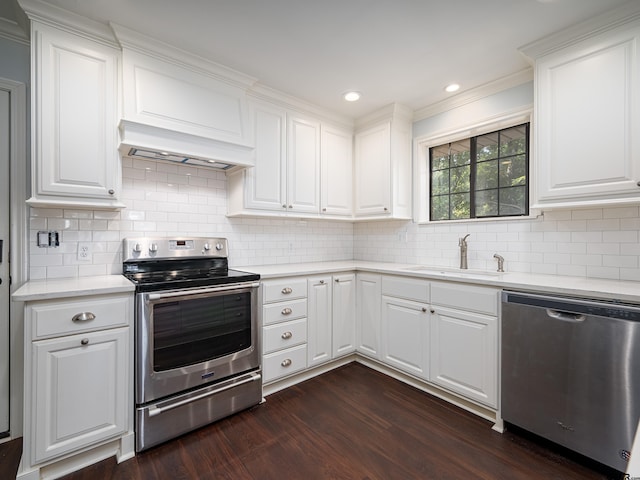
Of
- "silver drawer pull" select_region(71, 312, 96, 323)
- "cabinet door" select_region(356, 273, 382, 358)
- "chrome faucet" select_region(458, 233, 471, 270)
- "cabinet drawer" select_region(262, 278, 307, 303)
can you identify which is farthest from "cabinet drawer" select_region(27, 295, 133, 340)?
"chrome faucet" select_region(458, 233, 471, 270)

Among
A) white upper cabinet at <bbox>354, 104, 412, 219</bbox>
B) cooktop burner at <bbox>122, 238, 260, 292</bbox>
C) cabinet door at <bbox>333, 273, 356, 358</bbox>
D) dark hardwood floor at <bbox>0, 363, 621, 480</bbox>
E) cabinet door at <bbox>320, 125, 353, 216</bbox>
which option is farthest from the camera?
cabinet door at <bbox>320, 125, 353, 216</bbox>

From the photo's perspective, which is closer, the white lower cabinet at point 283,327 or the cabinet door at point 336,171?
the white lower cabinet at point 283,327

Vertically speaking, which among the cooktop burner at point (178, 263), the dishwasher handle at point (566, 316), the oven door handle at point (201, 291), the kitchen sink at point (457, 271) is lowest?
the dishwasher handle at point (566, 316)

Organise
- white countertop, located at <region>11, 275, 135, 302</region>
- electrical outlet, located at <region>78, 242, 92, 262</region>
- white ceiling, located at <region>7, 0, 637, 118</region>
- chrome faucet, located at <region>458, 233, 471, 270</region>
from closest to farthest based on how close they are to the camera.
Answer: white countertop, located at <region>11, 275, 135, 302</region> → white ceiling, located at <region>7, 0, 637, 118</region> → electrical outlet, located at <region>78, 242, 92, 262</region> → chrome faucet, located at <region>458, 233, 471, 270</region>

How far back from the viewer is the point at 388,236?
11.5 feet

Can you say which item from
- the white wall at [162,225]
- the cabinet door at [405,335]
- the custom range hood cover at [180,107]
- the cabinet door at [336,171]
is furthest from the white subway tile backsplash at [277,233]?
the cabinet door at [405,335]

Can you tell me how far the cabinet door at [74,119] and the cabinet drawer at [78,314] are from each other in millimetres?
634

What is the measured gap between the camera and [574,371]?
1.69 meters

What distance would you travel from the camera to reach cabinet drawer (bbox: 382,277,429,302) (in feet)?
8.04

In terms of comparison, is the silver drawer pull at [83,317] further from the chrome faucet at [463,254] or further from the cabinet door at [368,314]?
the chrome faucet at [463,254]

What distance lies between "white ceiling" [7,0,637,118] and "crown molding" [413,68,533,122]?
0.21 ft

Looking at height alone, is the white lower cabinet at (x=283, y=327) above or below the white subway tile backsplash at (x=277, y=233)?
below

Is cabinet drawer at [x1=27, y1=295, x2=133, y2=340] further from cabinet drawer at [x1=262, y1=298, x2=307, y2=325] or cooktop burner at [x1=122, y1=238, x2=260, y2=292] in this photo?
cabinet drawer at [x1=262, y1=298, x2=307, y2=325]

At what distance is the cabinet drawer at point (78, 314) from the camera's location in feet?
5.12
